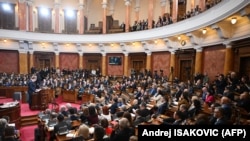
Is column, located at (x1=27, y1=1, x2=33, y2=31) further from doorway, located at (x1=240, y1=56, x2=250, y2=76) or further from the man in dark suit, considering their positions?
the man in dark suit

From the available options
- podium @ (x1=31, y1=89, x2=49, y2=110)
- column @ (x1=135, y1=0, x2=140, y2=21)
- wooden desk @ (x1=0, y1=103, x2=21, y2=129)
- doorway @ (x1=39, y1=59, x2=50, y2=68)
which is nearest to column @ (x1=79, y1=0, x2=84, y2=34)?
doorway @ (x1=39, y1=59, x2=50, y2=68)

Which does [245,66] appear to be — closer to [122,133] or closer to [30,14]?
[122,133]

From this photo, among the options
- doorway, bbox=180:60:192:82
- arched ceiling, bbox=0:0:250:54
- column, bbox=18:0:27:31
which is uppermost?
column, bbox=18:0:27:31

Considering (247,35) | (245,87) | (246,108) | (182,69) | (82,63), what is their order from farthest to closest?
(82,63)
(182,69)
(247,35)
(245,87)
(246,108)

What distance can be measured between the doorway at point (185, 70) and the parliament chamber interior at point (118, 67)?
69 millimetres

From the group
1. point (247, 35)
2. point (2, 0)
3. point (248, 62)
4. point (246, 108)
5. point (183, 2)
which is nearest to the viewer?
point (246, 108)

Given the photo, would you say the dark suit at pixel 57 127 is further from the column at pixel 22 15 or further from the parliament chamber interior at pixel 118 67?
the column at pixel 22 15

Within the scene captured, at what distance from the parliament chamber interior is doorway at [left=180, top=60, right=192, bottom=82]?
7 centimetres

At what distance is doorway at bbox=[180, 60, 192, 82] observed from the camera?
40.9ft

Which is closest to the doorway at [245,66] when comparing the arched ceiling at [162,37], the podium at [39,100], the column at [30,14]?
the arched ceiling at [162,37]

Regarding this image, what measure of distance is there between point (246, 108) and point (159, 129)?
371 centimetres

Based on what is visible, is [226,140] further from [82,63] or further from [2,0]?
[2,0]

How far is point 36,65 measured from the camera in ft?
57.8

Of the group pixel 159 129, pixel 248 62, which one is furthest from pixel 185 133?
pixel 248 62
